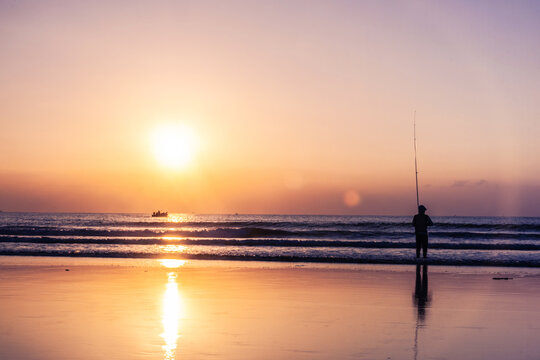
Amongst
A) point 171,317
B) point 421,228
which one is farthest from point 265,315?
point 421,228

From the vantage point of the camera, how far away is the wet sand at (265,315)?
6.45 m

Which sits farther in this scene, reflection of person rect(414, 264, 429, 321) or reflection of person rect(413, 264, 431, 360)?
reflection of person rect(414, 264, 429, 321)

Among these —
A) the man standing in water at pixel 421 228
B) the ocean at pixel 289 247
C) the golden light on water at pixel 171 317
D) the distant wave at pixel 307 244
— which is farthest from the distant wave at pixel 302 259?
the golden light on water at pixel 171 317

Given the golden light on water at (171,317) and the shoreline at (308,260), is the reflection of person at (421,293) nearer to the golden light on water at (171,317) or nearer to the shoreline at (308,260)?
the shoreline at (308,260)

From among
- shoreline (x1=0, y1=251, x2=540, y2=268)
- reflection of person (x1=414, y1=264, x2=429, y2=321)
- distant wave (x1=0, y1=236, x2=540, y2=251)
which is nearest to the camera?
reflection of person (x1=414, y1=264, x2=429, y2=321)

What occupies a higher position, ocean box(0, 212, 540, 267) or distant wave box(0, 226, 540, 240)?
distant wave box(0, 226, 540, 240)

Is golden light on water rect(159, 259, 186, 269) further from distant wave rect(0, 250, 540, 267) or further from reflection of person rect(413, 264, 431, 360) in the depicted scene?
reflection of person rect(413, 264, 431, 360)

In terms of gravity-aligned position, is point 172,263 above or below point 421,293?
above

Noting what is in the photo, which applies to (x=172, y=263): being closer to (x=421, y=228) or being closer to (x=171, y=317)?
(x=421, y=228)

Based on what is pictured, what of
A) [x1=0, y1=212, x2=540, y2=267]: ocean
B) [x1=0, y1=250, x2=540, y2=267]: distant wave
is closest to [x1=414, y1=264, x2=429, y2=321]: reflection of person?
[x1=0, y1=250, x2=540, y2=267]: distant wave

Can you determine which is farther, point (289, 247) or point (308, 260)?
point (289, 247)

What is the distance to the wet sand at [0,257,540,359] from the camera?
6.45m

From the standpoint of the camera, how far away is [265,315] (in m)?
8.57

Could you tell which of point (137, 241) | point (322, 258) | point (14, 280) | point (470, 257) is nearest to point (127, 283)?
point (14, 280)
